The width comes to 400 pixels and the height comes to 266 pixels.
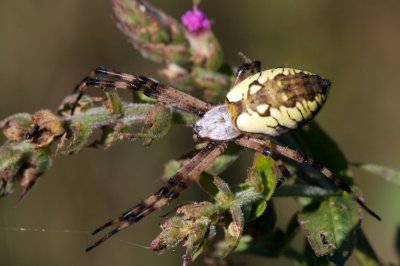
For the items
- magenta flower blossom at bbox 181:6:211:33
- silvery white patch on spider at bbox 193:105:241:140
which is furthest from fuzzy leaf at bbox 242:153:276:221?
magenta flower blossom at bbox 181:6:211:33

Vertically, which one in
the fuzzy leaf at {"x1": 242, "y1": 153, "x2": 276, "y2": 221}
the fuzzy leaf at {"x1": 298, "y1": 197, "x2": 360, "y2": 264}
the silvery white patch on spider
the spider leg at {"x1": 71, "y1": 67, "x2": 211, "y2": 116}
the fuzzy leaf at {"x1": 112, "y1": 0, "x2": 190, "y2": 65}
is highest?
the fuzzy leaf at {"x1": 112, "y1": 0, "x2": 190, "y2": 65}

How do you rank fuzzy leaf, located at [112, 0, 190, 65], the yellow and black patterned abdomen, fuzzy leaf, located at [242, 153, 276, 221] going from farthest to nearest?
1. fuzzy leaf, located at [112, 0, 190, 65]
2. the yellow and black patterned abdomen
3. fuzzy leaf, located at [242, 153, 276, 221]

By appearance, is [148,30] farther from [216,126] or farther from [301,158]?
[301,158]

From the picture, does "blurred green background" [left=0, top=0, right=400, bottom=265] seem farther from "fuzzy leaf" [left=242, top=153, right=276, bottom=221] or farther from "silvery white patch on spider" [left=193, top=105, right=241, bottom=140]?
"fuzzy leaf" [left=242, top=153, right=276, bottom=221]

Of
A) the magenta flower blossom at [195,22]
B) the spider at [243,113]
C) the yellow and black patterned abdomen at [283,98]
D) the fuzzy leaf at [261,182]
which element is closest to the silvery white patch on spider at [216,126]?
the spider at [243,113]

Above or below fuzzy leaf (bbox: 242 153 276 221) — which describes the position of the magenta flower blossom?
above

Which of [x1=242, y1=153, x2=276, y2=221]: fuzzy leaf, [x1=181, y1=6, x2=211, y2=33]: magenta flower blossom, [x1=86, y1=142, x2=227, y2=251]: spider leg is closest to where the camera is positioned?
[x1=242, y1=153, x2=276, y2=221]: fuzzy leaf

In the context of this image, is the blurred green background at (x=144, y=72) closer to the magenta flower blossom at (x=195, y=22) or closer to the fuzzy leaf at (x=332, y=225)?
the magenta flower blossom at (x=195, y=22)

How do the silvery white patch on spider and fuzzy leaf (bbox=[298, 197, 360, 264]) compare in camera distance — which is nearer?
fuzzy leaf (bbox=[298, 197, 360, 264])
